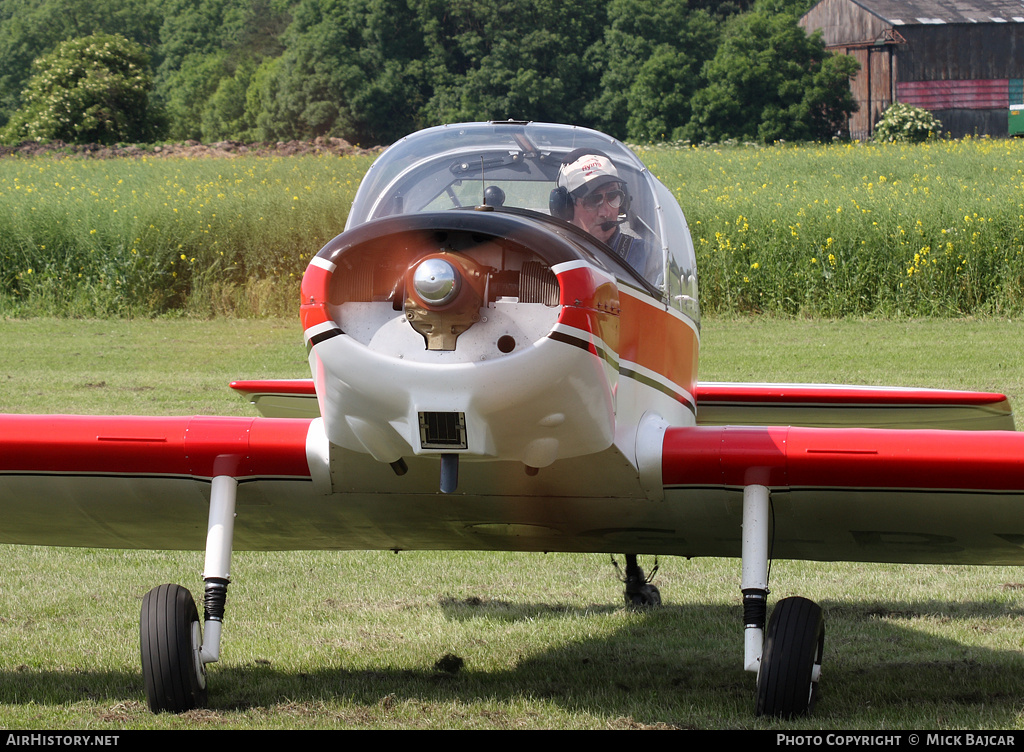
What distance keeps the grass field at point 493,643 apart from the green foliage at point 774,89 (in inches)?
2153

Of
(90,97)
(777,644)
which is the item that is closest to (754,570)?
(777,644)

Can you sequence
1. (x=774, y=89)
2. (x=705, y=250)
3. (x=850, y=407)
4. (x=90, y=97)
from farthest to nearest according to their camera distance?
1. (x=774, y=89)
2. (x=90, y=97)
3. (x=705, y=250)
4. (x=850, y=407)

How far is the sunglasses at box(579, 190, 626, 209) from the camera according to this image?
4.23m

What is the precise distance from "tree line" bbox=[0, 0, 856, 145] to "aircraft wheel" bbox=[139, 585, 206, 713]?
45.3 meters

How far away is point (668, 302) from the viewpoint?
4348 millimetres

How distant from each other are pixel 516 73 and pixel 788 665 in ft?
202

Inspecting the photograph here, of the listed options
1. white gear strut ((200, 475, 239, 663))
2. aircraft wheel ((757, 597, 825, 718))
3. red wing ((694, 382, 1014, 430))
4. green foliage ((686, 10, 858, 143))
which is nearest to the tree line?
green foliage ((686, 10, 858, 143))

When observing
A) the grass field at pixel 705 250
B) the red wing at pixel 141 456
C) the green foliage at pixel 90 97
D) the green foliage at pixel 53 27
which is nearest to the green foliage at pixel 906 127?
the grass field at pixel 705 250

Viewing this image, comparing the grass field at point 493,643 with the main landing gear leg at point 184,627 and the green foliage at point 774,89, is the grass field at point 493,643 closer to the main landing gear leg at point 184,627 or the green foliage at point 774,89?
the main landing gear leg at point 184,627

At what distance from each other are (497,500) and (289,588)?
271cm

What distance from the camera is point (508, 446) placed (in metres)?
3.32

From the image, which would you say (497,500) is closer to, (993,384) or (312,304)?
(312,304)

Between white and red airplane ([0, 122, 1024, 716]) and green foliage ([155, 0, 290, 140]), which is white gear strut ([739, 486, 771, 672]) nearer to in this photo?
white and red airplane ([0, 122, 1024, 716])

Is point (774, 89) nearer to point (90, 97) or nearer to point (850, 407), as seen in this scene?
point (90, 97)
